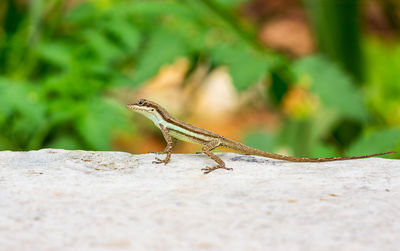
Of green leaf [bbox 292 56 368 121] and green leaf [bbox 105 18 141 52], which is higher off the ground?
green leaf [bbox 105 18 141 52]

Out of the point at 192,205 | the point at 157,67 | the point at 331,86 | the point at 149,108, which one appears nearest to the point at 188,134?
the point at 149,108

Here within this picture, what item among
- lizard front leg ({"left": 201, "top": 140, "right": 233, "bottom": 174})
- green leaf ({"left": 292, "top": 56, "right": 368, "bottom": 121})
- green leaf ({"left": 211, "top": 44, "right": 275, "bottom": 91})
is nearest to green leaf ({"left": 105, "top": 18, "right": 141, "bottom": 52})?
green leaf ({"left": 211, "top": 44, "right": 275, "bottom": 91})

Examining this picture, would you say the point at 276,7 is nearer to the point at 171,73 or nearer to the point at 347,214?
the point at 171,73

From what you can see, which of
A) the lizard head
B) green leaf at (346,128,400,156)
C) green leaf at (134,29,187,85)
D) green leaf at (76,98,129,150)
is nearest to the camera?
green leaf at (346,128,400,156)

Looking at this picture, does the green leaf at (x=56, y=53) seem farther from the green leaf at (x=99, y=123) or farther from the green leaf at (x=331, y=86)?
the green leaf at (x=331, y=86)

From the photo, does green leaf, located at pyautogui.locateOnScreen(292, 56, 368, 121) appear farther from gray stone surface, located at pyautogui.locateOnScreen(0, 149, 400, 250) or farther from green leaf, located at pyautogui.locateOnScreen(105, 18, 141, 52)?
green leaf, located at pyautogui.locateOnScreen(105, 18, 141, 52)

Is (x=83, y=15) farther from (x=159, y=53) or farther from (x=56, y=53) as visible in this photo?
(x=159, y=53)

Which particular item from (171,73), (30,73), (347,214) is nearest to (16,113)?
(30,73)

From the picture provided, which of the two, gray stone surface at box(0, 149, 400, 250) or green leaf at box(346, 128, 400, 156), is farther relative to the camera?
green leaf at box(346, 128, 400, 156)
